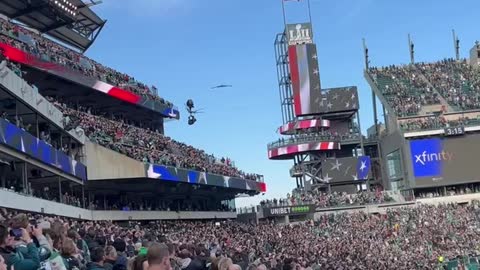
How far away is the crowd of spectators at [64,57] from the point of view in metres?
28.6

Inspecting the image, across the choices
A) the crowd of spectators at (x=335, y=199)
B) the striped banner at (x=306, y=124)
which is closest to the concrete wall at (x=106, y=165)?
the crowd of spectators at (x=335, y=199)

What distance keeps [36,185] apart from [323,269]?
15.1 m

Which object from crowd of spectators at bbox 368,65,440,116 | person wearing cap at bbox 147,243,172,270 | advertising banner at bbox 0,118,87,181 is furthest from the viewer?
crowd of spectators at bbox 368,65,440,116

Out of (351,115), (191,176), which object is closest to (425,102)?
(351,115)

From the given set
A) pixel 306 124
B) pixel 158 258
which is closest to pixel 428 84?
pixel 306 124

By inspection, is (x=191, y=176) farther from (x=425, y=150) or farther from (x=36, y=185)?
(x=425, y=150)

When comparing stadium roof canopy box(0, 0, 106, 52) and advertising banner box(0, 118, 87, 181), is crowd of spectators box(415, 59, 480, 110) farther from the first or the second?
advertising banner box(0, 118, 87, 181)

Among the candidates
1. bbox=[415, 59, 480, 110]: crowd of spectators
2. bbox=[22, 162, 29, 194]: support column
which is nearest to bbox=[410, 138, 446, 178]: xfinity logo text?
bbox=[415, 59, 480, 110]: crowd of spectators

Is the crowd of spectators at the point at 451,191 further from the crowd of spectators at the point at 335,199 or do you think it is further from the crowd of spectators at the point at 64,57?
the crowd of spectators at the point at 64,57

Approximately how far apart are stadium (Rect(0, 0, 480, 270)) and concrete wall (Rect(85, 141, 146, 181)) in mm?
51

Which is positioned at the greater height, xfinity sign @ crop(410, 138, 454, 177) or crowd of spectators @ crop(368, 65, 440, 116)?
crowd of spectators @ crop(368, 65, 440, 116)

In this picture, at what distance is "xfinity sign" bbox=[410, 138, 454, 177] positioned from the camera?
43.8 m

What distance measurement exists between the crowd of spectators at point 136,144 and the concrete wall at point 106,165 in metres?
0.39

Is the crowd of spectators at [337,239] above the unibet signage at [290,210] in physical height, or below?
below
